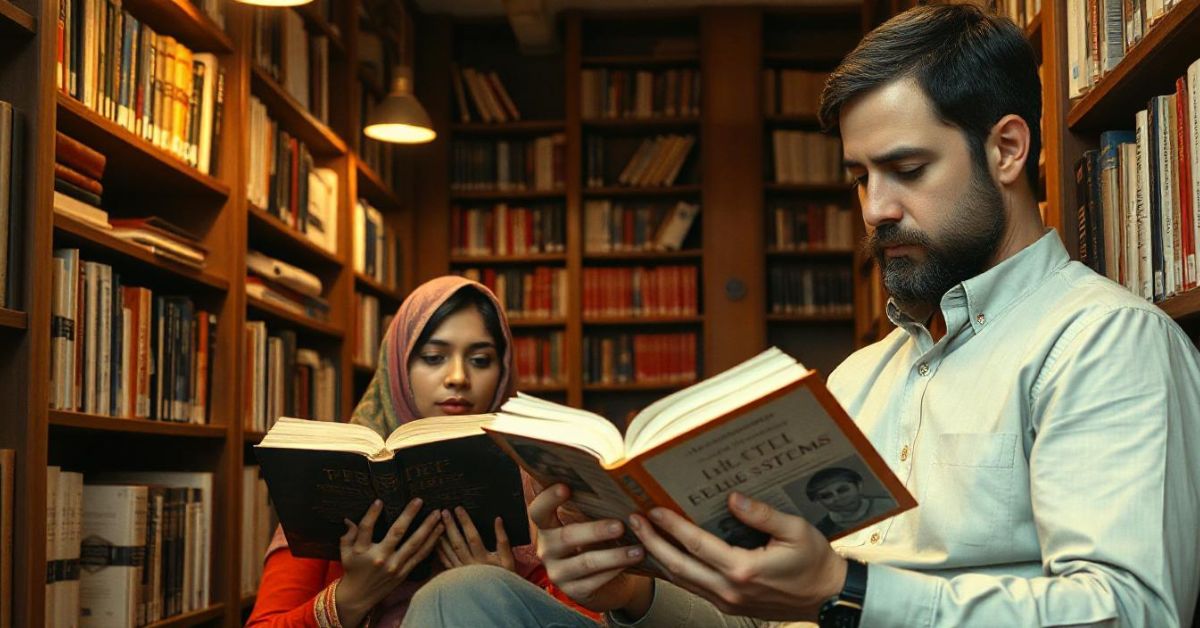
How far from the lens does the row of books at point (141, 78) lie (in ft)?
7.61

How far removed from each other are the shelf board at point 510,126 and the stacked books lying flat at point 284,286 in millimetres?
1455

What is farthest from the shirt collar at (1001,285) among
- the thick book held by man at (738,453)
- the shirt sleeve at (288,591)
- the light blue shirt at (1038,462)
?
the shirt sleeve at (288,591)

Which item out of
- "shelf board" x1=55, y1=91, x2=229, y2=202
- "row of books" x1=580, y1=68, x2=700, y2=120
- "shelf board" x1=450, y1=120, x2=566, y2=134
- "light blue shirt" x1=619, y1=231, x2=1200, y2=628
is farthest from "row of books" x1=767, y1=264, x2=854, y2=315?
"light blue shirt" x1=619, y1=231, x2=1200, y2=628

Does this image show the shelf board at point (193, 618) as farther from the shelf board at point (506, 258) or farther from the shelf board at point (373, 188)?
the shelf board at point (506, 258)

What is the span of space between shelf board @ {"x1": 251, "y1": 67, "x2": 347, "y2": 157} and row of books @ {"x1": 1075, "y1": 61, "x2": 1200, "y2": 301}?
2254mm

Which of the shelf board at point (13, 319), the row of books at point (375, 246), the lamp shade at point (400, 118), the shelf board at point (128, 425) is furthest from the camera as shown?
the row of books at point (375, 246)

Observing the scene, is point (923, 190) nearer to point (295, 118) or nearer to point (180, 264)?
point (180, 264)

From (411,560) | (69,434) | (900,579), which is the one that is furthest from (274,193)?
(900,579)

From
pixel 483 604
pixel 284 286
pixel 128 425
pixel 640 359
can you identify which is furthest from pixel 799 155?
pixel 483 604

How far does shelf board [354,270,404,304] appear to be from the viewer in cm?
437

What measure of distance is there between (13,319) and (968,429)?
1.52 metres

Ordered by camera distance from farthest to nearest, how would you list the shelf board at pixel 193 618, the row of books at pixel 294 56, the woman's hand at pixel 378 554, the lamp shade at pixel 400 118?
the lamp shade at pixel 400 118 → the row of books at pixel 294 56 → the shelf board at pixel 193 618 → the woman's hand at pixel 378 554

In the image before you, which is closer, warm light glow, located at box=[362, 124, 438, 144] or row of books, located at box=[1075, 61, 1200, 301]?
row of books, located at box=[1075, 61, 1200, 301]

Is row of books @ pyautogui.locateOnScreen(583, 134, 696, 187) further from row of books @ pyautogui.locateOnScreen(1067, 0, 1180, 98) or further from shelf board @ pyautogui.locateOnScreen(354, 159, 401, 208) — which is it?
row of books @ pyautogui.locateOnScreen(1067, 0, 1180, 98)
